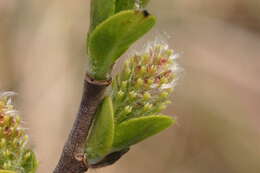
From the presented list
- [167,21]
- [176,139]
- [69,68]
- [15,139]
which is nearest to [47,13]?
[69,68]

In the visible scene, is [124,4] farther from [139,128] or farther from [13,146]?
[13,146]

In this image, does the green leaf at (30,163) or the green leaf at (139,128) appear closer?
the green leaf at (139,128)

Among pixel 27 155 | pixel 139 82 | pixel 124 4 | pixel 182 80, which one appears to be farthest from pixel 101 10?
pixel 182 80

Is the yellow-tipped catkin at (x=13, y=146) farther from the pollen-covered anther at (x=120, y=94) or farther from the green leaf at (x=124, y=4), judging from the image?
the green leaf at (x=124, y=4)

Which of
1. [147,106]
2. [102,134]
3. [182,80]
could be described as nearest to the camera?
[102,134]

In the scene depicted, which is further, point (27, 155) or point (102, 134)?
point (27, 155)

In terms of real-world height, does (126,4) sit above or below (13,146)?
above

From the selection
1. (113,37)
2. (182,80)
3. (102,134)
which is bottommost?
(182,80)

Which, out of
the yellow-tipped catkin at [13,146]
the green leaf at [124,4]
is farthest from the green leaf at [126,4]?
the yellow-tipped catkin at [13,146]

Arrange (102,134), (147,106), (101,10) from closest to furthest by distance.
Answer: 1. (101,10)
2. (102,134)
3. (147,106)
